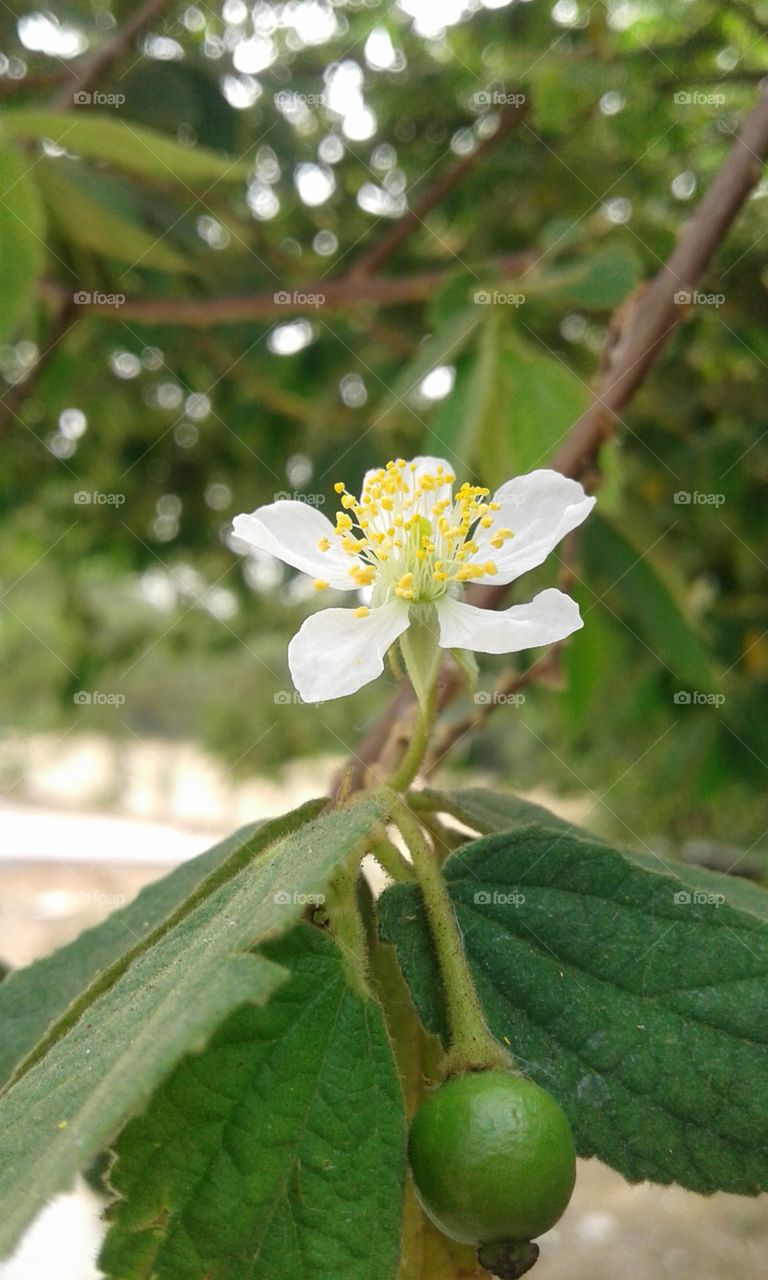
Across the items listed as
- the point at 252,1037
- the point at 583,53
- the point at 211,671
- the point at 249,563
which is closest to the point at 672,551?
the point at 583,53

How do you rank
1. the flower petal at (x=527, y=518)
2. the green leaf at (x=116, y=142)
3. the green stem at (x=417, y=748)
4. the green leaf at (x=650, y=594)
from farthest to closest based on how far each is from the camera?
1. the green leaf at (x=650, y=594)
2. the green leaf at (x=116, y=142)
3. the flower petal at (x=527, y=518)
4. the green stem at (x=417, y=748)

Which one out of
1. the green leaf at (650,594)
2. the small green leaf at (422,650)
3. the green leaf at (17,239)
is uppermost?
the green leaf at (17,239)

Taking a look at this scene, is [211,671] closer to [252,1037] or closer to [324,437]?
[324,437]

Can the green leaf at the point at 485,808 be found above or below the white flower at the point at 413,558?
below

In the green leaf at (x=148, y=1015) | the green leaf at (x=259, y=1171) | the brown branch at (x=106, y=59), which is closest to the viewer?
the green leaf at (x=148, y=1015)

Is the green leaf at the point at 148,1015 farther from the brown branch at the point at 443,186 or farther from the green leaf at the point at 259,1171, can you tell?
the brown branch at the point at 443,186

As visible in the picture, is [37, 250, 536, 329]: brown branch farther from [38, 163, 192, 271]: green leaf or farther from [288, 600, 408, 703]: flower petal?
[288, 600, 408, 703]: flower petal

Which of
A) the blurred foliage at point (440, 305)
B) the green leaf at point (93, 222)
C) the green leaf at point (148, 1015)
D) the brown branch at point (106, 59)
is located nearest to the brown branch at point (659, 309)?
the blurred foliage at point (440, 305)

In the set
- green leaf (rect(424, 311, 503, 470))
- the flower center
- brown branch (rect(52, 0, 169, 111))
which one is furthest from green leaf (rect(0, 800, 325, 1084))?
brown branch (rect(52, 0, 169, 111))

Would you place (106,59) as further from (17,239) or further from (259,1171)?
(259,1171)
